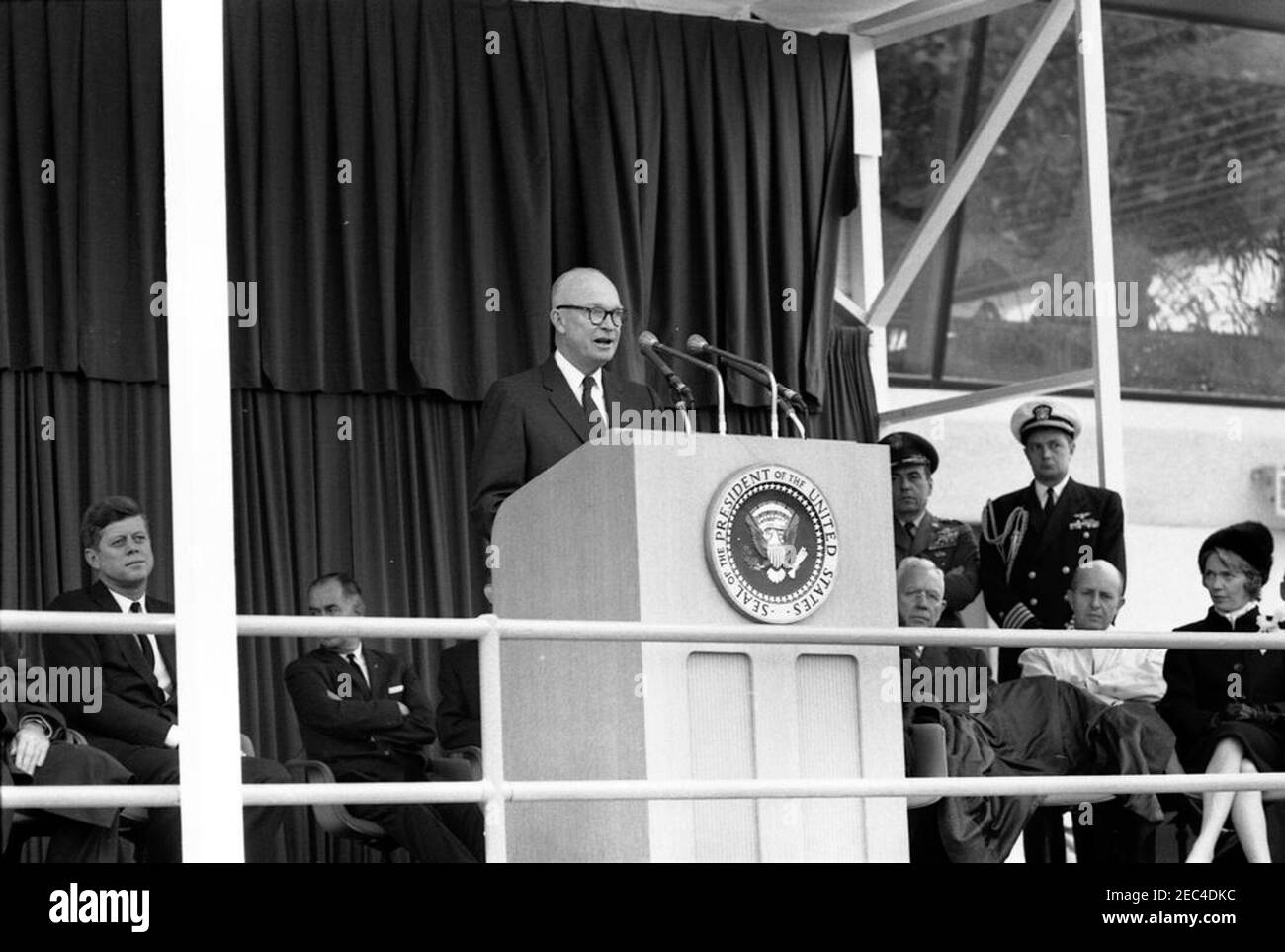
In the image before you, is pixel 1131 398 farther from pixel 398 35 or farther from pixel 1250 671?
pixel 1250 671

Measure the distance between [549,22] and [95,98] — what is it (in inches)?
66.8

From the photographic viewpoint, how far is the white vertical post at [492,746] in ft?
12.4

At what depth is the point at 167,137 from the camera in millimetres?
3119

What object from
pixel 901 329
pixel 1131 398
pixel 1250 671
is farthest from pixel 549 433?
pixel 1131 398

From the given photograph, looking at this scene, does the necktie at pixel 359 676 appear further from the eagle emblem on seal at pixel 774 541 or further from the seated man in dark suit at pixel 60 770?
the eagle emblem on seal at pixel 774 541

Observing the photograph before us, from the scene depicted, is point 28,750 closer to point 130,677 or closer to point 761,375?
point 130,677

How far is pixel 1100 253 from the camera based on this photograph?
7.63 metres

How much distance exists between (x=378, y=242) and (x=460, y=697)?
2.49 metres

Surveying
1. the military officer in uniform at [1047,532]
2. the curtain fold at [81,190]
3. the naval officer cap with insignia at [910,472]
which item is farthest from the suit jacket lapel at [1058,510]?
the curtain fold at [81,190]

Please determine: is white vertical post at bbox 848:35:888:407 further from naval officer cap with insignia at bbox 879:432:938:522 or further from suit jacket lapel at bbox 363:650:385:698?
suit jacket lapel at bbox 363:650:385:698

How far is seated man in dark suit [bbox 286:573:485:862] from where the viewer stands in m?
5.39

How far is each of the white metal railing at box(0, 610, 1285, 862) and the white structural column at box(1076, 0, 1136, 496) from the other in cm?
342

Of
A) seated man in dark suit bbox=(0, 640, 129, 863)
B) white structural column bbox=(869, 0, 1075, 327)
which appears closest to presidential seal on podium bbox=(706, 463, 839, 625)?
seated man in dark suit bbox=(0, 640, 129, 863)
